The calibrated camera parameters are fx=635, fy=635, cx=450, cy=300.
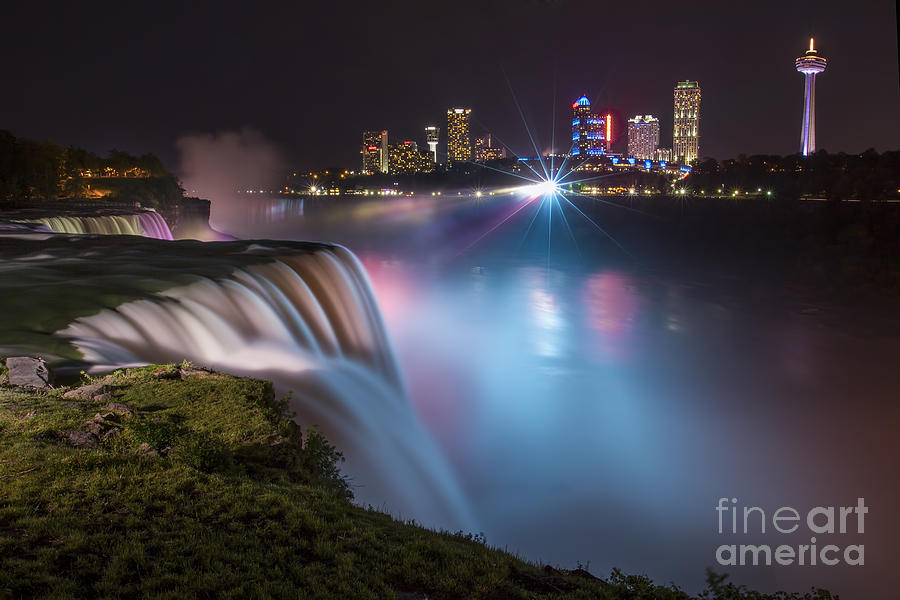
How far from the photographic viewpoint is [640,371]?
24953 millimetres

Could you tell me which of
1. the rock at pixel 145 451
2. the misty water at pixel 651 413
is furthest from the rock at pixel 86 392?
the misty water at pixel 651 413

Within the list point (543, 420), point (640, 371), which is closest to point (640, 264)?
point (640, 371)

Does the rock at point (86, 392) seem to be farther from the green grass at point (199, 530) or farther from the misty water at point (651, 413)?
the misty water at point (651, 413)

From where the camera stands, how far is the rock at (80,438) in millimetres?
6409

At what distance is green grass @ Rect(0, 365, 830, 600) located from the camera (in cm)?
443

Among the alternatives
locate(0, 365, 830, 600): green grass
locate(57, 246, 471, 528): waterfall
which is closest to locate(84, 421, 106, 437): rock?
locate(0, 365, 830, 600): green grass

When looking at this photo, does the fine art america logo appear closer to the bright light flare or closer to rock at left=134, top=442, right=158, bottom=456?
rock at left=134, top=442, right=158, bottom=456

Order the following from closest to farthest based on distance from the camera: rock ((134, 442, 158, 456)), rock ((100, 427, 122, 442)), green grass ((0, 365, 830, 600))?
green grass ((0, 365, 830, 600)), rock ((134, 442, 158, 456)), rock ((100, 427, 122, 442))

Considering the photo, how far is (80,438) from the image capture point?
6516mm

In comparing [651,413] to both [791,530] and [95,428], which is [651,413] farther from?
[95,428]

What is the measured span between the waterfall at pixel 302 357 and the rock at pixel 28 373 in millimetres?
986

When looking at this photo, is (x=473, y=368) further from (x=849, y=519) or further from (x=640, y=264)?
(x=640, y=264)

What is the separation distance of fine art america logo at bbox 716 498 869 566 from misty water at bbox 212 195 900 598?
0.18 meters

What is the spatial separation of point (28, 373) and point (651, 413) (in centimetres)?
1686
